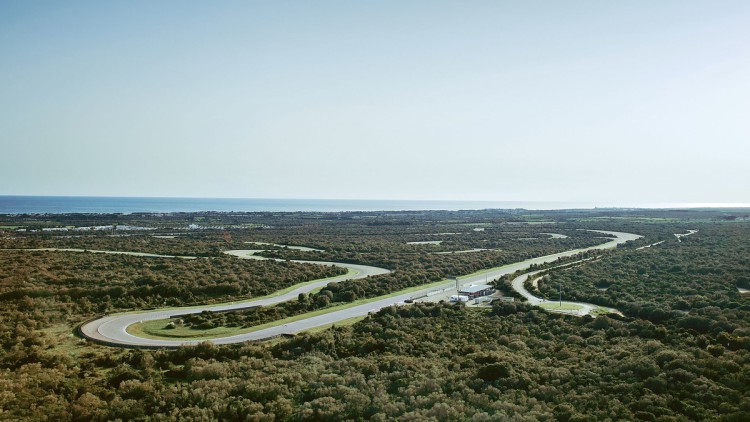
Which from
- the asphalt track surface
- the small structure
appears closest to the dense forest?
the asphalt track surface

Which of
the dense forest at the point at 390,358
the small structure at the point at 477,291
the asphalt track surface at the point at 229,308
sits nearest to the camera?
the dense forest at the point at 390,358

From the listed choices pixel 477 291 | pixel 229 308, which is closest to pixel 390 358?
pixel 229 308

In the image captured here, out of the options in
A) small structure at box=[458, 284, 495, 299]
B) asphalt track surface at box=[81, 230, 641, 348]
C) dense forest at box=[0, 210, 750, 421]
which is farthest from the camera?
small structure at box=[458, 284, 495, 299]

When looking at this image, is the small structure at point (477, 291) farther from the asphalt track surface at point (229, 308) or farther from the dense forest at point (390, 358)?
the dense forest at point (390, 358)

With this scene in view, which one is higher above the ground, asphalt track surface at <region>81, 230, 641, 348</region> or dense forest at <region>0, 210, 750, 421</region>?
dense forest at <region>0, 210, 750, 421</region>

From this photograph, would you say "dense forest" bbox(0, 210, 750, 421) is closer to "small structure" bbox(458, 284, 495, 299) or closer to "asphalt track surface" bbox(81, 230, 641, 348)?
"asphalt track surface" bbox(81, 230, 641, 348)

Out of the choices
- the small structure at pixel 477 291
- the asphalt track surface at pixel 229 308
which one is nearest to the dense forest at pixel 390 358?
the asphalt track surface at pixel 229 308

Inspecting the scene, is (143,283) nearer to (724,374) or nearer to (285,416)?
(285,416)

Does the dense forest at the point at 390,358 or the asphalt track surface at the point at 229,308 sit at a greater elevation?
the dense forest at the point at 390,358

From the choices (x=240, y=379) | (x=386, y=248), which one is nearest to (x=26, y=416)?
(x=240, y=379)

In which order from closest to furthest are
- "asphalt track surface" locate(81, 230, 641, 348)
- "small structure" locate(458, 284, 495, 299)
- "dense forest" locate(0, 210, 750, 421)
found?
"dense forest" locate(0, 210, 750, 421) < "asphalt track surface" locate(81, 230, 641, 348) < "small structure" locate(458, 284, 495, 299)
